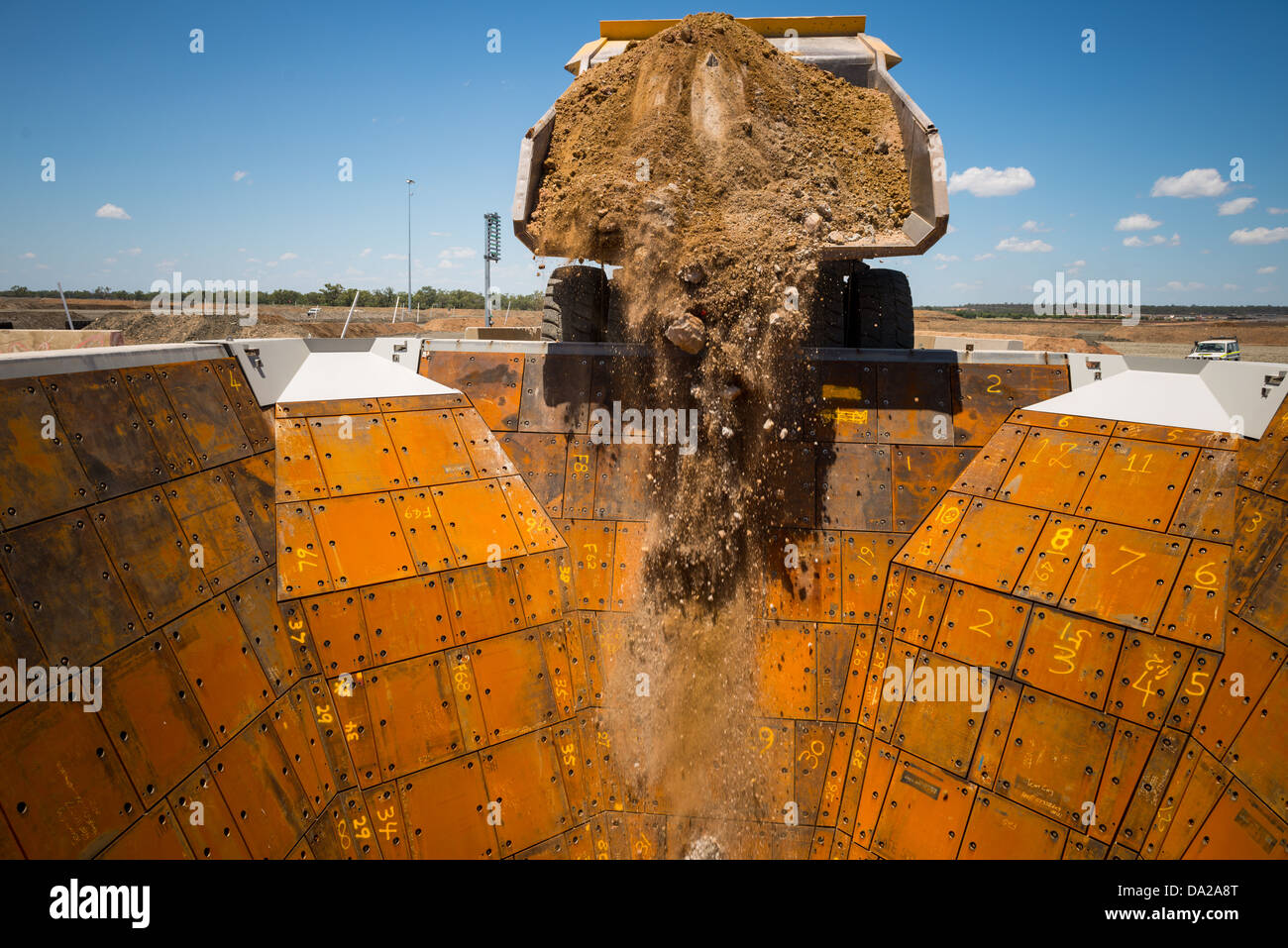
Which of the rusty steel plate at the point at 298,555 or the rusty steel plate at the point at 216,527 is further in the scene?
the rusty steel plate at the point at 298,555

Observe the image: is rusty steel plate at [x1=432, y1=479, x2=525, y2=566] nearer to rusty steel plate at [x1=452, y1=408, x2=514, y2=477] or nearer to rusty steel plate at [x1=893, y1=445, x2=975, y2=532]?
rusty steel plate at [x1=452, y1=408, x2=514, y2=477]

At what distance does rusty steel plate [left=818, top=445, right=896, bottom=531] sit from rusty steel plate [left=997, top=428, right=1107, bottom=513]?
96 centimetres

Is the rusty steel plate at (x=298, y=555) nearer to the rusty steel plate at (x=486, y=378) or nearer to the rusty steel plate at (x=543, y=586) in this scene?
the rusty steel plate at (x=543, y=586)

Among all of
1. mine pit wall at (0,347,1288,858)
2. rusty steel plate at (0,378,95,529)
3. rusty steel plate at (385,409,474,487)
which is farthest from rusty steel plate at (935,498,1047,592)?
rusty steel plate at (0,378,95,529)

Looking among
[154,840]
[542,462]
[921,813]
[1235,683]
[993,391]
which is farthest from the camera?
[542,462]

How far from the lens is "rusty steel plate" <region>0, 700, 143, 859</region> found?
3.09 metres

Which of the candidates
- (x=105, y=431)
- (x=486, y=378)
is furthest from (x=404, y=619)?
(x=486, y=378)

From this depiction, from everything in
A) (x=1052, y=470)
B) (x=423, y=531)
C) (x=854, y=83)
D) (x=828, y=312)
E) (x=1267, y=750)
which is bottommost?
(x=1267, y=750)

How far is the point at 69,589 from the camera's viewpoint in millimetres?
3686

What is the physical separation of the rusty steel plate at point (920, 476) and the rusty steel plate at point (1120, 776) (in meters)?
2.21

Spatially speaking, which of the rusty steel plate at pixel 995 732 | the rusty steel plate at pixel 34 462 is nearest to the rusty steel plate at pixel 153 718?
the rusty steel plate at pixel 34 462

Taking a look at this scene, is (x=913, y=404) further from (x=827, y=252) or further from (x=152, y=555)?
(x=152, y=555)

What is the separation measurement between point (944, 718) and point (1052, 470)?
89.8 inches

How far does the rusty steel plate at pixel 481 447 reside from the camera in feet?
21.6
